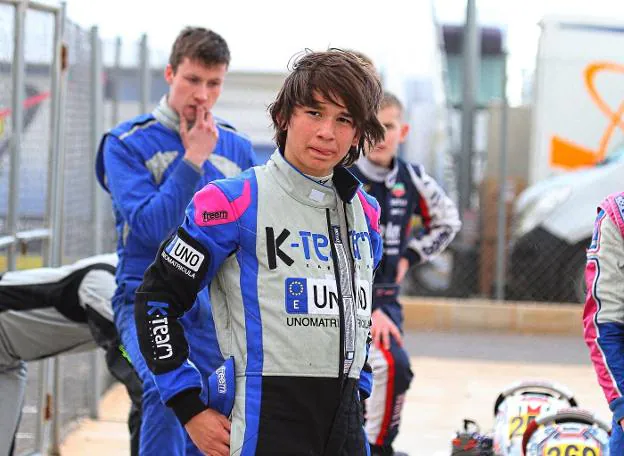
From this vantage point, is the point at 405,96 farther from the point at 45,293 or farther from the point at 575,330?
the point at 45,293

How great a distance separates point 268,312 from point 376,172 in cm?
289

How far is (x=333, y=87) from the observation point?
3049 millimetres

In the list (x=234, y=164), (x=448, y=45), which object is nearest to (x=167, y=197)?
(x=234, y=164)

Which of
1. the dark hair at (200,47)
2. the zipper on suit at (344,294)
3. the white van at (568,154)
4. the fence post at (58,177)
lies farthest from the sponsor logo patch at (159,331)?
the white van at (568,154)

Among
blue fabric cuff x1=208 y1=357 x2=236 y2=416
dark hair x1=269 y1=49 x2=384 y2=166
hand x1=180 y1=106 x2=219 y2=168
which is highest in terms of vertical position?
dark hair x1=269 y1=49 x2=384 y2=166

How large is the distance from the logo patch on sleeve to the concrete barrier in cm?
910

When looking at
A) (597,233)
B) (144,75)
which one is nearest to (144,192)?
(597,233)

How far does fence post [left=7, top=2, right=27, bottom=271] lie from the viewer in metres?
5.71

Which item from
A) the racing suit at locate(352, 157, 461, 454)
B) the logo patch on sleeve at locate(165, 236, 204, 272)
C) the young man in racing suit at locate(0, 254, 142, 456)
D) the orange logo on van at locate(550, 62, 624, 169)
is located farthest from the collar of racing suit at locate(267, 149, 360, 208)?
the orange logo on van at locate(550, 62, 624, 169)

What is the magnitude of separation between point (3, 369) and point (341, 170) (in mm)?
2430

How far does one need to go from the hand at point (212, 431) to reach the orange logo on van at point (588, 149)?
35.3 feet

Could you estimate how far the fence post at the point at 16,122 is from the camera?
5.71 metres

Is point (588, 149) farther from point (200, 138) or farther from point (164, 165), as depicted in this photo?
point (200, 138)

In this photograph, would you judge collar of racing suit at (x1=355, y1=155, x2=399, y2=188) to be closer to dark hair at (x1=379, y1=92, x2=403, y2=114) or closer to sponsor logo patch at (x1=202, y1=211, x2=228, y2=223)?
dark hair at (x1=379, y1=92, x2=403, y2=114)
